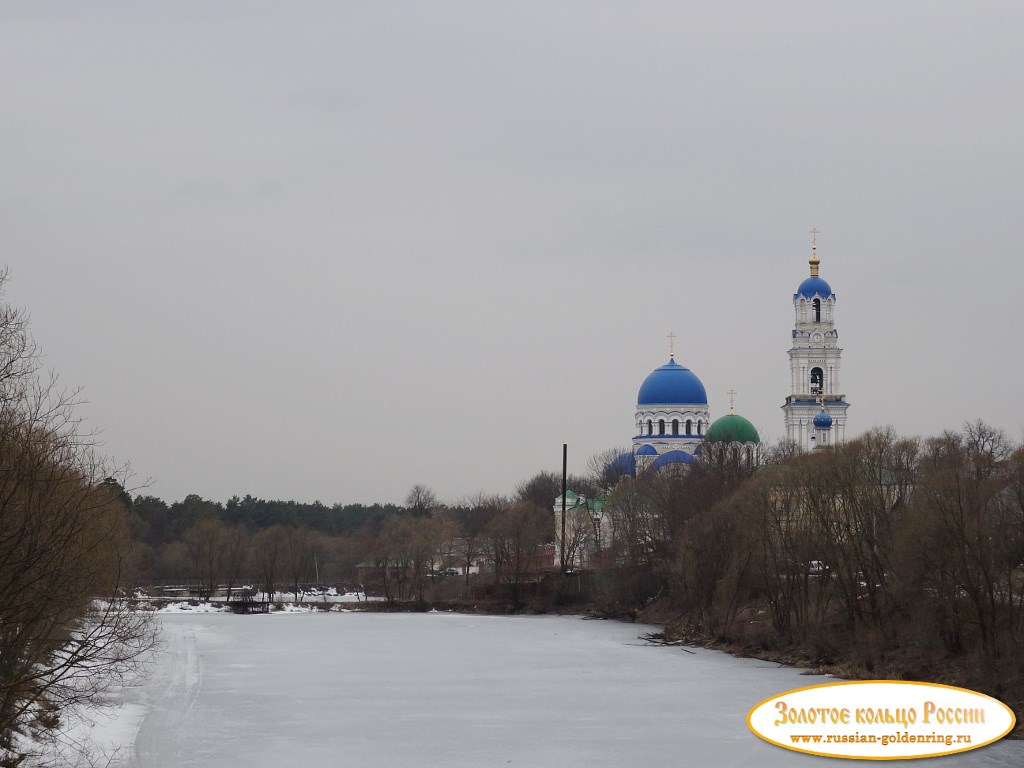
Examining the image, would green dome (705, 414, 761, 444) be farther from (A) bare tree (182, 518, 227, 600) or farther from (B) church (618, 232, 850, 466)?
(A) bare tree (182, 518, 227, 600)

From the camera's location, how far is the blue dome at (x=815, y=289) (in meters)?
93.6

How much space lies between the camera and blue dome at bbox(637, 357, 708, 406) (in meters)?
91.1

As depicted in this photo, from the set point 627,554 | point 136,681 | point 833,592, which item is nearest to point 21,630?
point 136,681

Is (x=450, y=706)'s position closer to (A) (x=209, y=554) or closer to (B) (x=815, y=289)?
(A) (x=209, y=554)

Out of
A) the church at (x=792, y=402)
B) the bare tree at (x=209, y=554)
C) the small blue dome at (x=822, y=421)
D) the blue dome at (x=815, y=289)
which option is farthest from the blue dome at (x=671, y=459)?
the bare tree at (x=209, y=554)

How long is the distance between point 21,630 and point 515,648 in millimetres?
26781

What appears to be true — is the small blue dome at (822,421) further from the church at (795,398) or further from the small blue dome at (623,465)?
the small blue dome at (623,465)

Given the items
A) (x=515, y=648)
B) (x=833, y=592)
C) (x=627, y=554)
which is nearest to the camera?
(x=833, y=592)

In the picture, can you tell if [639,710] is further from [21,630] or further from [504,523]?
[504,523]

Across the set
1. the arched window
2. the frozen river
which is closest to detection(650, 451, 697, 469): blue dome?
the arched window

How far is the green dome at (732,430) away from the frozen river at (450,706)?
4108 cm

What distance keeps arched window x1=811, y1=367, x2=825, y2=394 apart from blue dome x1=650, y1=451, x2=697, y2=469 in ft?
35.1

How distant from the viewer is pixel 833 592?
37.2 metres

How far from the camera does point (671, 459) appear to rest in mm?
85312
